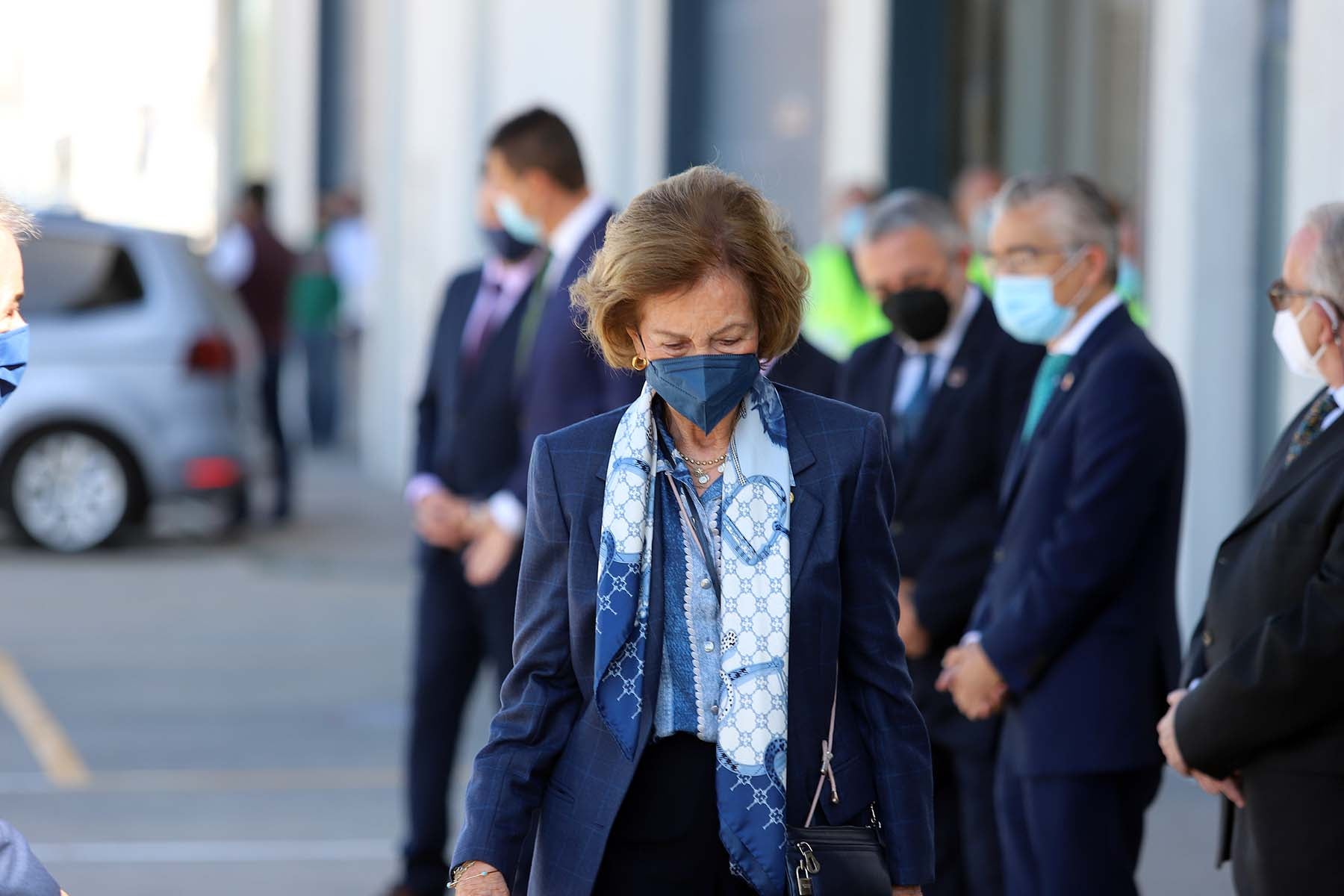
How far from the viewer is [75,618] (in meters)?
11.0

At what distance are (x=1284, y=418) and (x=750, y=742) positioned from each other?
4.63 metres

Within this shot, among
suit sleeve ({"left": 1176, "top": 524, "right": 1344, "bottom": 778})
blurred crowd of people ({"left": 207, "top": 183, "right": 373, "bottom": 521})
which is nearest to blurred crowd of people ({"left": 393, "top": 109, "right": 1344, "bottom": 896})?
suit sleeve ({"left": 1176, "top": 524, "right": 1344, "bottom": 778})

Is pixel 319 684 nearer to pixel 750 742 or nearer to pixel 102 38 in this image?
pixel 750 742

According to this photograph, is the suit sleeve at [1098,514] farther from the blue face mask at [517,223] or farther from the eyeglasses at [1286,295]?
the blue face mask at [517,223]

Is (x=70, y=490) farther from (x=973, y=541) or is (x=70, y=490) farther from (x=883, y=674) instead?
(x=883, y=674)

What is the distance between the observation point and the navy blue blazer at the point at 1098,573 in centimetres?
445

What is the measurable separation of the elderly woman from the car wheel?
10.3 meters

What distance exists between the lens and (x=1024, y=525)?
15.2 ft

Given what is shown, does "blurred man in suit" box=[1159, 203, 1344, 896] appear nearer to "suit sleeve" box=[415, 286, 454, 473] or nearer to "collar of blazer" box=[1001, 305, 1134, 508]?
"collar of blazer" box=[1001, 305, 1134, 508]

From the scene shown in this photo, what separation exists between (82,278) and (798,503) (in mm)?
10566

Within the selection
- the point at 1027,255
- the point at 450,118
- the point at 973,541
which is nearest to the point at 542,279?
the point at 973,541

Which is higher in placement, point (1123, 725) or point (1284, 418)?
point (1284, 418)

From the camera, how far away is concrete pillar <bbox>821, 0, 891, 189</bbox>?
491 inches

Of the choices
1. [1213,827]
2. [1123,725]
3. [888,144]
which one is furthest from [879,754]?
[888,144]
